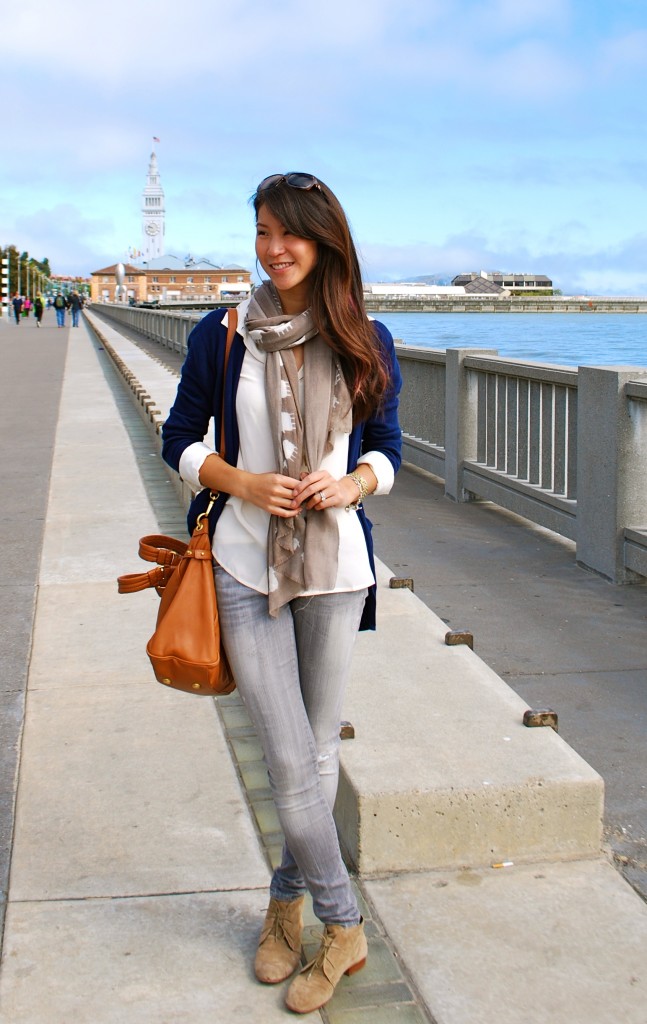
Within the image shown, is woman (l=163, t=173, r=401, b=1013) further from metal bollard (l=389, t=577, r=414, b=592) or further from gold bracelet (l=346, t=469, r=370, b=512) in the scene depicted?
metal bollard (l=389, t=577, r=414, b=592)

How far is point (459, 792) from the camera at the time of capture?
11.2 feet

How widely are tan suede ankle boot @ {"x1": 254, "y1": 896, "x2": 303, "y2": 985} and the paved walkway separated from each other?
6 centimetres

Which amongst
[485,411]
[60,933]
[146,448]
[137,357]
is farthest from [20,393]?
[60,933]

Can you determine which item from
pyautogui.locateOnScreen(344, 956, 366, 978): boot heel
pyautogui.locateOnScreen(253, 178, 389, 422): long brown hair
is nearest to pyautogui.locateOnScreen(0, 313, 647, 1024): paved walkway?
pyautogui.locateOnScreen(344, 956, 366, 978): boot heel

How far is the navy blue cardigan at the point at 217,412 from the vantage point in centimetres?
274

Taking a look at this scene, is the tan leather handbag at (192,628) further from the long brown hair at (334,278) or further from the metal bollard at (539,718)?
the metal bollard at (539,718)

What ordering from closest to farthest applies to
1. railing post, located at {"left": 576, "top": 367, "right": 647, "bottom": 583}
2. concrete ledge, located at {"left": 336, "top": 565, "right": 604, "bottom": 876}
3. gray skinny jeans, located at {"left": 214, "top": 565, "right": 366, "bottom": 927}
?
1. gray skinny jeans, located at {"left": 214, "top": 565, "right": 366, "bottom": 927}
2. concrete ledge, located at {"left": 336, "top": 565, "right": 604, "bottom": 876}
3. railing post, located at {"left": 576, "top": 367, "right": 647, "bottom": 583}

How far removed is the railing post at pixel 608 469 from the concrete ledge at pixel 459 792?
10.1 ft

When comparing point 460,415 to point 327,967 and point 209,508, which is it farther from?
point 327,967

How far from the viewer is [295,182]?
2648 mm

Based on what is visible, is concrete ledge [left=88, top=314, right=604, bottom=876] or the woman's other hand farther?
concrete ledge [left=88, top=314, right=604, bottom=876]

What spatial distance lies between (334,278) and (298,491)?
0.47 m

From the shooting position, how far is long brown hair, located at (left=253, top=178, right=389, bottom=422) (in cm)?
266

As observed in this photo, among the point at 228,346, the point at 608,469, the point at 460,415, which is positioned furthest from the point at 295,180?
the point at 460,415
